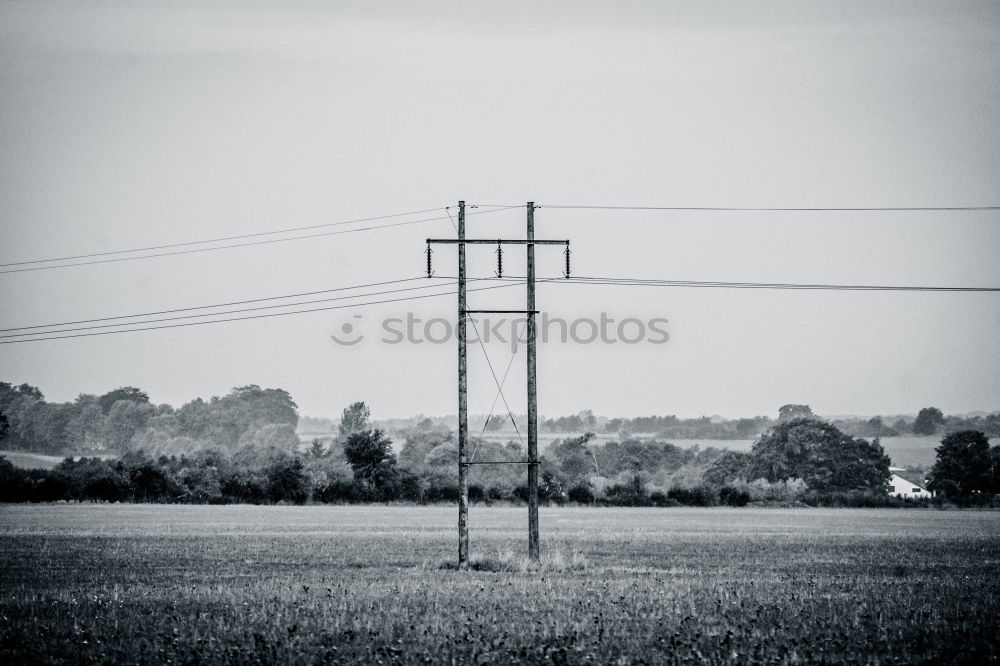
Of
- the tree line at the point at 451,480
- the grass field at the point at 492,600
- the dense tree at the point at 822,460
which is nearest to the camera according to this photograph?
the grass field at the point at 492,600

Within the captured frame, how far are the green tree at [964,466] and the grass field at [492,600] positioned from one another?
5815 centimetres

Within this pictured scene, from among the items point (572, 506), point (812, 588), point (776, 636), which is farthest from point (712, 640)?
point (572, 506)

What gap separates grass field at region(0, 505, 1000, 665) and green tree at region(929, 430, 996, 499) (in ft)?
191

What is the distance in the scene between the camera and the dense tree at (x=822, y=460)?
11269 centimetres

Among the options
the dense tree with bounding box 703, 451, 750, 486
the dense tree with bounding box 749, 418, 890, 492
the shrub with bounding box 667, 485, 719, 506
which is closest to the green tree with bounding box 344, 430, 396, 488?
the shrub with bounding box 667, 485, 719, 506

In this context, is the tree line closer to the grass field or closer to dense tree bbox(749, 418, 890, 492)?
dense tree bbox(749, 418, 890, 492)

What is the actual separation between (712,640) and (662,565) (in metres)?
16.7

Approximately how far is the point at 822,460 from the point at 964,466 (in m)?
16.6

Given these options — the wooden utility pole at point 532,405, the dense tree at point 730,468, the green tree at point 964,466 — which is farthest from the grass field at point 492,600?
the dense tree at point 730,468

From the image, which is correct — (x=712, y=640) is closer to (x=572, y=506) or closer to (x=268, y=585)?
(x=268, y=585)

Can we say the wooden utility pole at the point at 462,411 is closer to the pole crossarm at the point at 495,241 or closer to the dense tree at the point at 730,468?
the pole crossarm at the point at 495,241

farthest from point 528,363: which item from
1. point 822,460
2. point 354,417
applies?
point 354,417

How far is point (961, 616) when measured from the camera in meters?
20.6

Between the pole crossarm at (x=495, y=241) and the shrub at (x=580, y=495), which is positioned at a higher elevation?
the pole crossarm at (x=495, y=241)
